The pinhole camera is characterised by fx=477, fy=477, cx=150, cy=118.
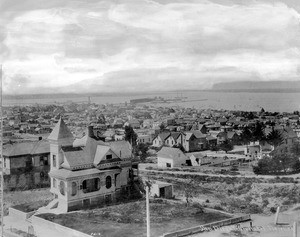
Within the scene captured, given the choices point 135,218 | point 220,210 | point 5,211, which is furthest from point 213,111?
point 5,211

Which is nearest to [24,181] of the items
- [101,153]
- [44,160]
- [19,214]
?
[44,160]

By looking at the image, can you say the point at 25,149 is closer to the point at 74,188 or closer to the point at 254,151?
the point at 74,188

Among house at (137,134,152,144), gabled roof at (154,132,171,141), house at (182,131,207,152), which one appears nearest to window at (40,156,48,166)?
house at (137,134,152,144)

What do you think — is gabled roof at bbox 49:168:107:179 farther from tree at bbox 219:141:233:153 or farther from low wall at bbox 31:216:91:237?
tree at bbox 219:141:233:153

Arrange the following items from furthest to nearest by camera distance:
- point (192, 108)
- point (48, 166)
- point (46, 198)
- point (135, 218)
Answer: point (48, 166) < point (46, 198) < point (192, 108) < point (135, 218)

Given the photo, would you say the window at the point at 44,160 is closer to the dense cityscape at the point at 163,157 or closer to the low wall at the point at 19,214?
the dense cityscape at the point at 163,157

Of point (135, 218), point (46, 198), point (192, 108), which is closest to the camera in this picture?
point (135, 218)

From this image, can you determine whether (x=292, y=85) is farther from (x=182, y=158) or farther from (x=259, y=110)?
(x=182, y=158)
